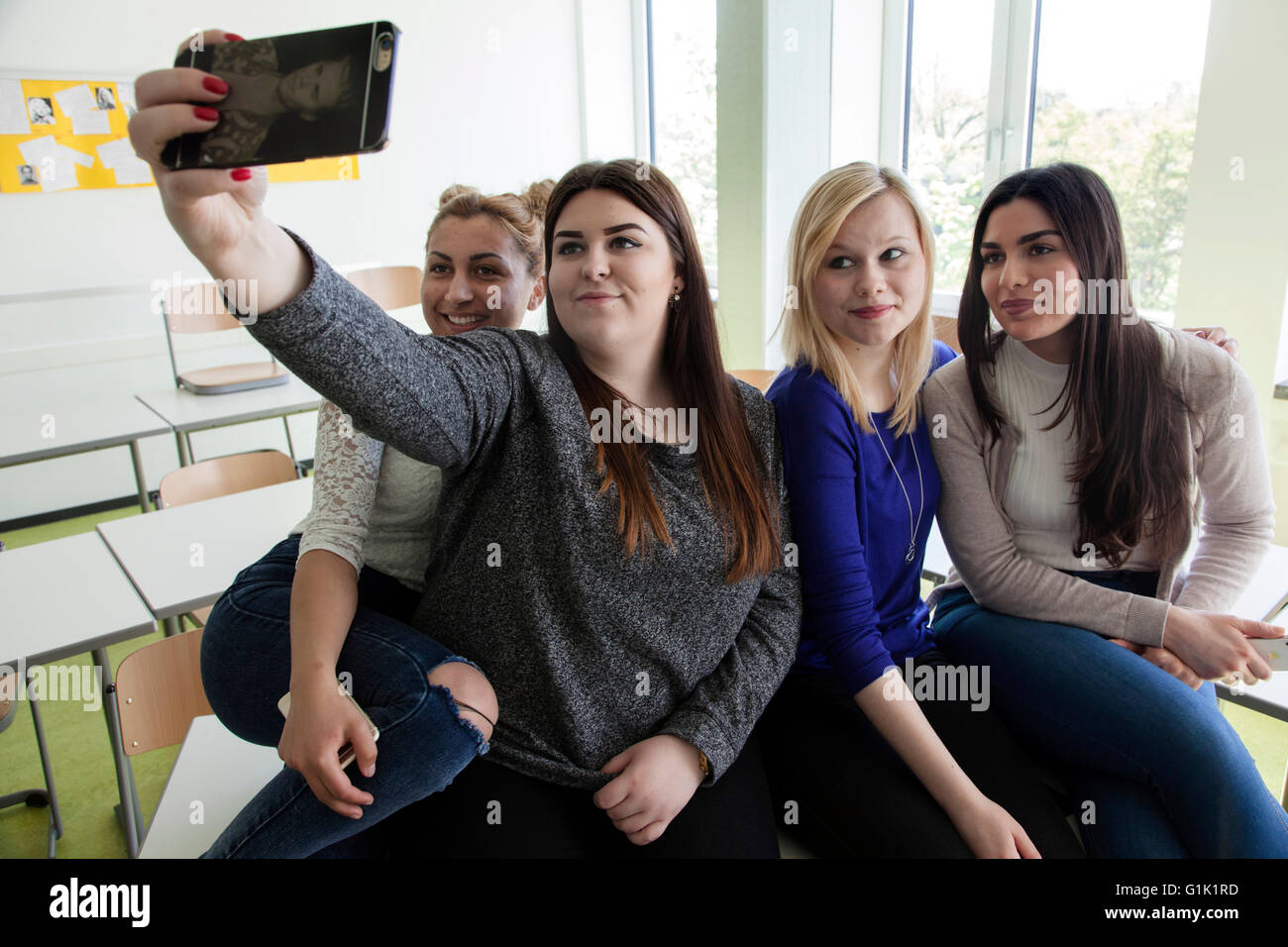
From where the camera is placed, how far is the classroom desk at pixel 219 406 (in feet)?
10.6

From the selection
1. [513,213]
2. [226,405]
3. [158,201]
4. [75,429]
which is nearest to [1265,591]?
[513,213]

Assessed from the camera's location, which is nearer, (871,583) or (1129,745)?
(1129,745)

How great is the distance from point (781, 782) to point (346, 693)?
25.4 inches

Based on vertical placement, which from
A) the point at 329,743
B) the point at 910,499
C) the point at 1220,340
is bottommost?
the point at 329,743

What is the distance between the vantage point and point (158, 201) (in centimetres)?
464

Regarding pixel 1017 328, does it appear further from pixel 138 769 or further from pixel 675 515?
pixel 138 769

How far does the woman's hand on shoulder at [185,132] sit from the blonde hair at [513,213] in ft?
2.87

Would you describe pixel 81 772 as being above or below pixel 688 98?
below

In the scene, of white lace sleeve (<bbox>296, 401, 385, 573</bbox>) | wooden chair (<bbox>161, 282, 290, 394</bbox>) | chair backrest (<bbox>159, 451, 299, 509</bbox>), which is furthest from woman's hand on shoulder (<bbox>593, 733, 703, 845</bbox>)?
wooden chair (<bbox>161, 282, 290, 394</bbox>)

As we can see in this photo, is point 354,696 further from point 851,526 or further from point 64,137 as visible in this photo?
point 64,137

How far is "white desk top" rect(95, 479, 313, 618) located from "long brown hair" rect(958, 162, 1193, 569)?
1.61 m

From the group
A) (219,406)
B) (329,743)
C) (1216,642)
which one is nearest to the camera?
(329,743)

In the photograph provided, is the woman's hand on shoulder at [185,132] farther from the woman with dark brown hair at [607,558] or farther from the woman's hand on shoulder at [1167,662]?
the woman's hand on shoulder at [1167,662]

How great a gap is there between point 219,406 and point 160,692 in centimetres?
218
